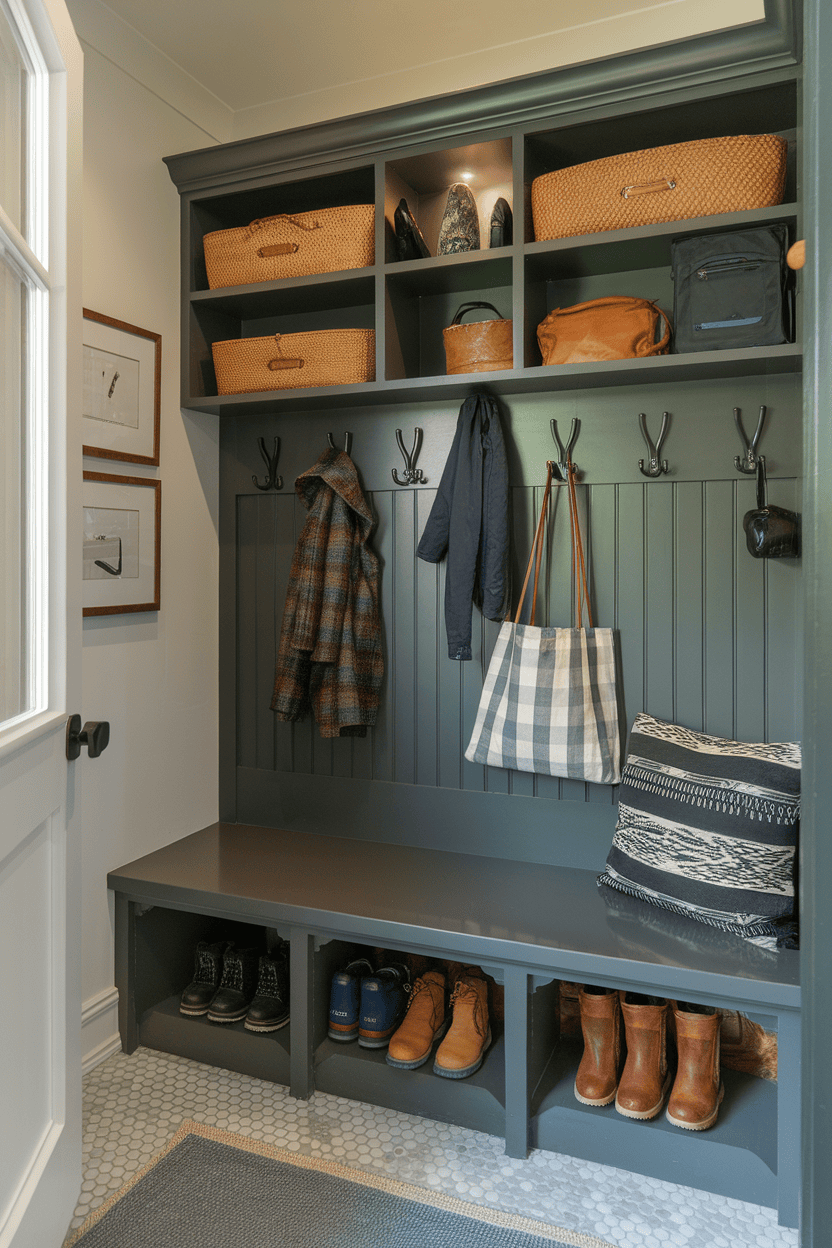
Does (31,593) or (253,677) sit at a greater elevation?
(31,593)

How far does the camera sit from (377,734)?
238cm

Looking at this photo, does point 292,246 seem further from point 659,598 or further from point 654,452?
point 659,598

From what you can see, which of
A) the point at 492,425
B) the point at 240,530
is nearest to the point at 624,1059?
the point at 492,425

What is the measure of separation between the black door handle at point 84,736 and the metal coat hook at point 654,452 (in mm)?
1423

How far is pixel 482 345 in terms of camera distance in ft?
6.58

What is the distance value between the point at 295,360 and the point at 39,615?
4.06 feet

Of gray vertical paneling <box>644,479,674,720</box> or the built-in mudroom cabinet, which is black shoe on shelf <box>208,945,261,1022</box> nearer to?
the built-in mudroom cabinet

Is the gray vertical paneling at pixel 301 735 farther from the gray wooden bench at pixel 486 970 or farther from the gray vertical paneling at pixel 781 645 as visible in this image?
the gray vertical paneling at pixel 781 645

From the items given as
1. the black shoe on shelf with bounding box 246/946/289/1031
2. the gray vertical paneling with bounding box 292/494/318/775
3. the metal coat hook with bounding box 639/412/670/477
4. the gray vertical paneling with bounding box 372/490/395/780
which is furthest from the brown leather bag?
the black shoe on shelf with bounding box 246/946/289/1031

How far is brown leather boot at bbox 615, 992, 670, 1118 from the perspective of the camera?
5.68 feet

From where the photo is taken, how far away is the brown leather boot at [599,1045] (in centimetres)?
179

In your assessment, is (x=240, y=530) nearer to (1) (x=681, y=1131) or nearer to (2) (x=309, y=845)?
(2) (x=309, y=845)

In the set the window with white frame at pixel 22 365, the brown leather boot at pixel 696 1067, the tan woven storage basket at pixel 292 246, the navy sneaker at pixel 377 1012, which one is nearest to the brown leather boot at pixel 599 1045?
the brown leather boot at pixel 696 1067

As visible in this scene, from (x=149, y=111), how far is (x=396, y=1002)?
96.9 inches
